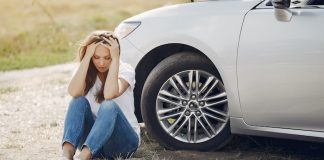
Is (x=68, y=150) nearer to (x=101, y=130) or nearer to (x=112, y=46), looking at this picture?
(x=101, y=130)

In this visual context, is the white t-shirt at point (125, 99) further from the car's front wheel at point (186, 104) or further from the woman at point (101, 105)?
the car's front wheel at point (186, 104)

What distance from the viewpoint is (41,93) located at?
10.8m

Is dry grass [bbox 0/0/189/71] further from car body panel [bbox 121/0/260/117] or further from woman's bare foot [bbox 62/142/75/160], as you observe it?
woman's bare foot [bbox 62/142/75/160]

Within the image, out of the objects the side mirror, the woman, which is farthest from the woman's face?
the side mirror

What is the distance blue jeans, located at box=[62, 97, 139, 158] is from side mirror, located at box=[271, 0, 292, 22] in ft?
4.40

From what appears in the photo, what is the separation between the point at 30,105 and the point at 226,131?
4254 millimetres

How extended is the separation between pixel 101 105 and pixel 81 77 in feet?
0.94

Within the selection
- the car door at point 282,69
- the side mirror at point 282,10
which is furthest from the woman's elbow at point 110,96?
the side mirror at point 282,10

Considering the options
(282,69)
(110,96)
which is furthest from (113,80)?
(282,69)

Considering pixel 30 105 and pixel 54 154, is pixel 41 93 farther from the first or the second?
pixel 54 154

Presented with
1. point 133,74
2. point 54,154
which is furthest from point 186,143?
point 54,154

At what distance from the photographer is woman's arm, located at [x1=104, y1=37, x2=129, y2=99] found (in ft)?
18.3

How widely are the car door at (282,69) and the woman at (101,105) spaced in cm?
88

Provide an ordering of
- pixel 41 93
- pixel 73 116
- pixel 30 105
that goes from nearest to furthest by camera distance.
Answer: pixel 73 116
pixel 30 105
pixel 41 93
